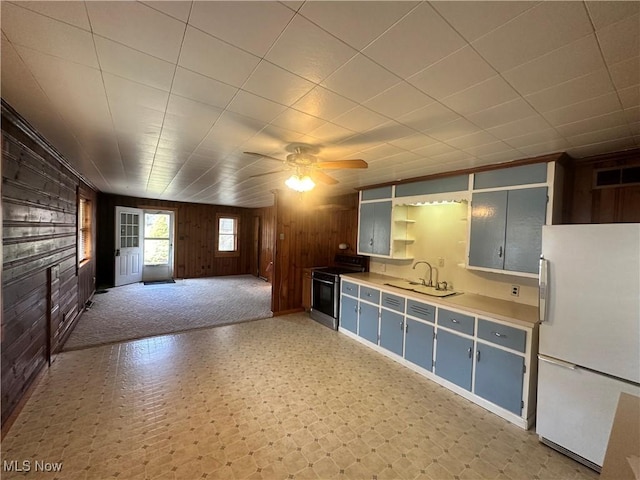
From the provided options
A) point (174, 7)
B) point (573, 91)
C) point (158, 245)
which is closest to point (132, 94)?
point (174, 7)

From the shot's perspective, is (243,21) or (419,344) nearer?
(243,21)

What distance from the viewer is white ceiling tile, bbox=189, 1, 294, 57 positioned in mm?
1035

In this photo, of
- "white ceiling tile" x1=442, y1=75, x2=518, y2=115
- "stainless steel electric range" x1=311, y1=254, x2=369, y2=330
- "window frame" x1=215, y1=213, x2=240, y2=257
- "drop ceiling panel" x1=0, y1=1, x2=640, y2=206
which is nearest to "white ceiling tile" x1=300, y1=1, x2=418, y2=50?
"drop ceiling panel" x1=0, y1=1, x2=640, y2=206

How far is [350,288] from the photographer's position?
14.3 ft

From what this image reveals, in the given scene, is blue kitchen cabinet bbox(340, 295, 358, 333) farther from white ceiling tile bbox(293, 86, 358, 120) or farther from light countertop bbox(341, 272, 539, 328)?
white ceiling tile bbox(293, 86, 358, 120)

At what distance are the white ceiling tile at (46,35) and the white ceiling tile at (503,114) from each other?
221 cm

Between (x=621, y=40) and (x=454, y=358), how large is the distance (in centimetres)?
273

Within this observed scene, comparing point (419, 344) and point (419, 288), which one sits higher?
point (419, 288)

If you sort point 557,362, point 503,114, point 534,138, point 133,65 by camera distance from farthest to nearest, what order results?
point 534,138 < point 557,362 < point 503,114 < point 133,65

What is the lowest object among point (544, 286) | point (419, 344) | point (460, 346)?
point (419, 344)

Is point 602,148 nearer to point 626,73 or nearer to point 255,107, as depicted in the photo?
point 626,73

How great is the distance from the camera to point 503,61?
130 cm

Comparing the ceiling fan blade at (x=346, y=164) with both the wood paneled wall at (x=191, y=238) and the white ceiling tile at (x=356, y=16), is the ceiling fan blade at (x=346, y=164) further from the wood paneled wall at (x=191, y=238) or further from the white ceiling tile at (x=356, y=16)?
the wood paneled wall at (x=191, y=238)

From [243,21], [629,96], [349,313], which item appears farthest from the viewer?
[349,313]
